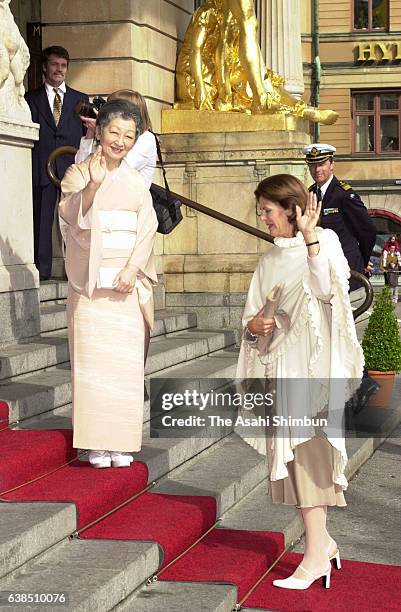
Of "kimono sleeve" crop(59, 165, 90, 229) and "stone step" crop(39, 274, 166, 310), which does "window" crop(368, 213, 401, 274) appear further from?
"kimono sleeve" crop(59, 165, 90, 229)

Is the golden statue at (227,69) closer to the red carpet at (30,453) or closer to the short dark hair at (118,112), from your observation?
the short dark hair at (118,112)

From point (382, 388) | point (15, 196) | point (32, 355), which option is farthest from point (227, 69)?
point (32, 355)

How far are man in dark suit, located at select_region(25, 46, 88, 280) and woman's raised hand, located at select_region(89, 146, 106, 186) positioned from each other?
4.19 metres

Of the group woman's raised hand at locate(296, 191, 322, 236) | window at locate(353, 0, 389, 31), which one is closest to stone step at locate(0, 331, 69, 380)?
woman's raised hand at locate(296, 191, 322, 236)

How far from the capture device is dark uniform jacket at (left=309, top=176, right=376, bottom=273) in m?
9.69

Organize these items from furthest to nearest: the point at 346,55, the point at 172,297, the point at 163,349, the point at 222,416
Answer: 1. the point at 346,55
2. the point at 172,297
3. the point at 163,349
4. the point at 222,416

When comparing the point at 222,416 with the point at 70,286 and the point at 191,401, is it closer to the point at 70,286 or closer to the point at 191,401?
the point at 191,401

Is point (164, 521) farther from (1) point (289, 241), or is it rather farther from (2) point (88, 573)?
(1) point (289, 241)

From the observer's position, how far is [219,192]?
13094 mm

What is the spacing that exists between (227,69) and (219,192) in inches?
55.5

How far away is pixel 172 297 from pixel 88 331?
226 inches

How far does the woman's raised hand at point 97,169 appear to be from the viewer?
693cm

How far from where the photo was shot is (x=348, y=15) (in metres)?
47.9

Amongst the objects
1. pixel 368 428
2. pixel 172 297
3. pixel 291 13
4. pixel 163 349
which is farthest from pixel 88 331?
pixel 291 13
